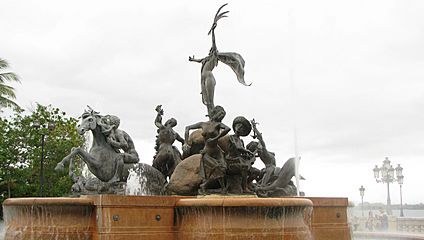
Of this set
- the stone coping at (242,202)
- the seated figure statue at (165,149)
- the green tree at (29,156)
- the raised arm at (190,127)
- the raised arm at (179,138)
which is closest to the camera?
the stone coping at (242,202)

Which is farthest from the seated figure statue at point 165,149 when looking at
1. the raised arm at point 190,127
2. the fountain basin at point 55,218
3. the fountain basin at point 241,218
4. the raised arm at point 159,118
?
the fountain basin at point 55,218

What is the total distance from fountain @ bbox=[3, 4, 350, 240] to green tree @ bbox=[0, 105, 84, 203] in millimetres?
20578

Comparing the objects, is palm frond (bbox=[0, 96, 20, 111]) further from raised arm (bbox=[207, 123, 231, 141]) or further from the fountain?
raised arm (bbox=[207, 123, 231, 141])

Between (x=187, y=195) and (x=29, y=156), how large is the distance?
23597 mm

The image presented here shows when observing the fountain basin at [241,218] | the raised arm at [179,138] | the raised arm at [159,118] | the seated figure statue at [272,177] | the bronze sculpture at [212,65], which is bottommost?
the fountain basin at [241,218]

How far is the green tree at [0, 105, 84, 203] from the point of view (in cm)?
3325

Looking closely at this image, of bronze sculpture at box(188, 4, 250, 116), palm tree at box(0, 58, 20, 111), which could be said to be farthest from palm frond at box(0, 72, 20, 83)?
bronze sculpture at box(188, 4, 250, 116)

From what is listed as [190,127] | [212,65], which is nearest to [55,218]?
[190,127]

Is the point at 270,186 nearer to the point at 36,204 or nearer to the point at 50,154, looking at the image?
the point at 36,204

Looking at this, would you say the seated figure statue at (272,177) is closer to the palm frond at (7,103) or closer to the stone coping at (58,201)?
the stone coping at (58,201)

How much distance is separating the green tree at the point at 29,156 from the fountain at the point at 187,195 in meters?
20.6

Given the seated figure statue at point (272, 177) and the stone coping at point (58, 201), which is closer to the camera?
the stone coping at point (58, 201)

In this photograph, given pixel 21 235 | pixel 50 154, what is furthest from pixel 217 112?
pixel 50 154

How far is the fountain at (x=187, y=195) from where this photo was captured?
1057cm
